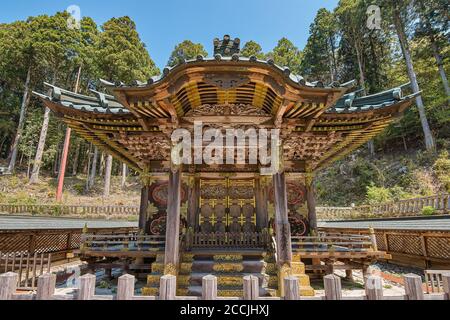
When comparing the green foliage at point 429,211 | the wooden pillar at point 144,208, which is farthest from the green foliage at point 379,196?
the wooden pillar at point 144,208

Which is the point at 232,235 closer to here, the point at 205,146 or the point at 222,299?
the point at 205,146

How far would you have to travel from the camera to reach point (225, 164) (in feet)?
33.0

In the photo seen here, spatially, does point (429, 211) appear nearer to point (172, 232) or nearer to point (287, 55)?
point (172, 232)

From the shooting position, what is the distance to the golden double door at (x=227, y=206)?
386 inches

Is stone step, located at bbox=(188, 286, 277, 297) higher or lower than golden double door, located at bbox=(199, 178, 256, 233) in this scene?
lower

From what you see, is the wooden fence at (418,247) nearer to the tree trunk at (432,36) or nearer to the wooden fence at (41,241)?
the wooden fence at (41,241)

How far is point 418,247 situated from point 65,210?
26.4 m

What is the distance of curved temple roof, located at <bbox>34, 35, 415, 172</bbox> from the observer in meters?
5.96

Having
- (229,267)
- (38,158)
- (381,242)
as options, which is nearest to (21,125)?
(38,158)

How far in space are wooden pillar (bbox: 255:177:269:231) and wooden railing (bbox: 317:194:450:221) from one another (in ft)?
34.1

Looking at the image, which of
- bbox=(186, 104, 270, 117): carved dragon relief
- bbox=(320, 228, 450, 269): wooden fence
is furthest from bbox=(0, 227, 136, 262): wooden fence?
bbox=(320, 228, 450, 269): wooden fence

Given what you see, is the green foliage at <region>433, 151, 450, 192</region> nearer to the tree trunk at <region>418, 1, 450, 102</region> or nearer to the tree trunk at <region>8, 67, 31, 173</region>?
the tree trunk at <region>418, 1, 450, 102</region>

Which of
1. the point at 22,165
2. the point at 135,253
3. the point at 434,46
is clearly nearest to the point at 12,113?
the point at 22,165

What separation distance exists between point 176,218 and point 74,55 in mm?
36517
